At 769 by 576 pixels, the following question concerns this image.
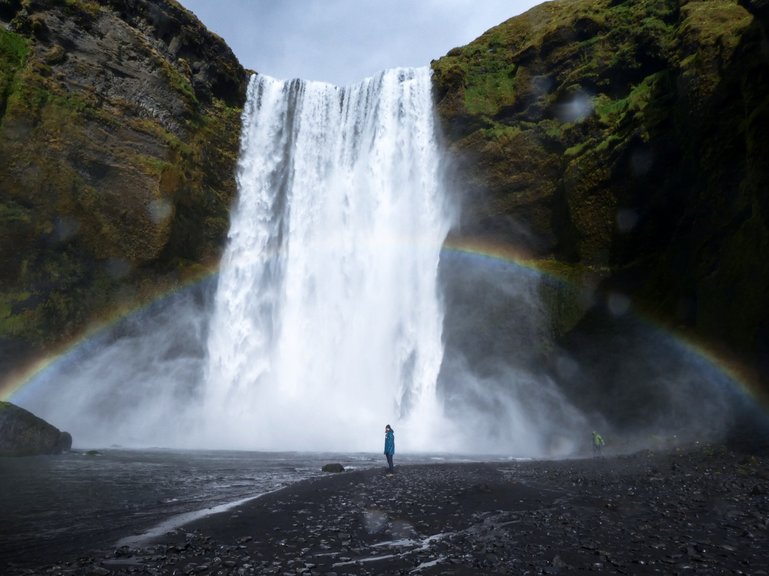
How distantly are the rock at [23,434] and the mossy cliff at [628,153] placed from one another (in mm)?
25792

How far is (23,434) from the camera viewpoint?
22.2 metres

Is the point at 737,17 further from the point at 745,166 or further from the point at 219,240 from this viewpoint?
the point at 219,240

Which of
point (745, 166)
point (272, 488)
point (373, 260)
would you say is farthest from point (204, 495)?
point (373, 260)

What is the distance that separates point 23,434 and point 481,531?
68.0ft

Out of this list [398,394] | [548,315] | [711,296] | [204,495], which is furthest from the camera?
[398,394]

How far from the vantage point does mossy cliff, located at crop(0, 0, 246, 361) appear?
31781mm

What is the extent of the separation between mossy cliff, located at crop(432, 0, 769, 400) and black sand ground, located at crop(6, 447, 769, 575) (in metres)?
10.7

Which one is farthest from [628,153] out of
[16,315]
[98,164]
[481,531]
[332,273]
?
[16,315]

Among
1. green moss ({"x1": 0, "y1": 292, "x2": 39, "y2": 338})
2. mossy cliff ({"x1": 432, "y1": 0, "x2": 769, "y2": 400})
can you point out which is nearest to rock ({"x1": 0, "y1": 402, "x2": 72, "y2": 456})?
green moss ({"x1": 0, "y1": 292, "x2": 39, "y2": 338})

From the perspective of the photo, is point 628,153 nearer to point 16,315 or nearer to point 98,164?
point 98,164

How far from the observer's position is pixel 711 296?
2266 cm

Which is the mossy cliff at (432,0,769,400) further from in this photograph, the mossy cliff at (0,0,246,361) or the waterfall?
the mossy cliff at (0,0,246,361)

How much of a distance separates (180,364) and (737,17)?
121 feet

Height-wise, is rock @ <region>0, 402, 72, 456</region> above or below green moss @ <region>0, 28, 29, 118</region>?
below
